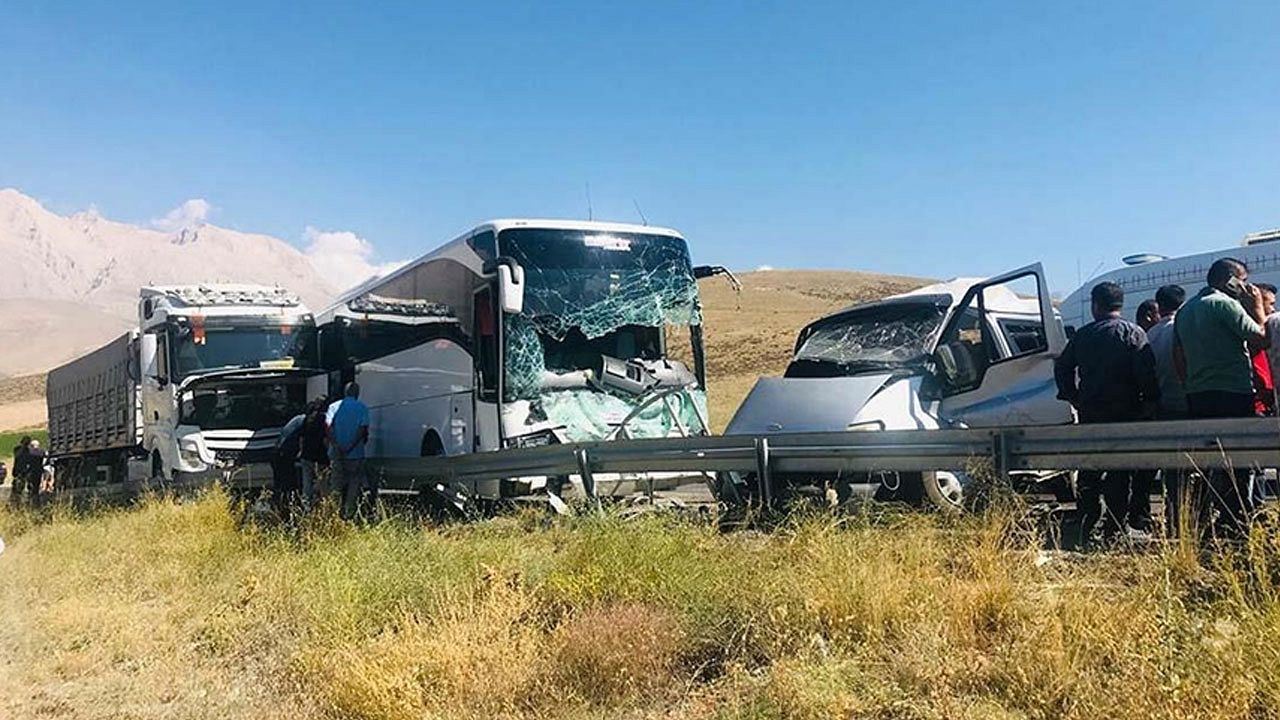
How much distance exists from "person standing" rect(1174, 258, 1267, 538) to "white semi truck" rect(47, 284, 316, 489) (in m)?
13.5

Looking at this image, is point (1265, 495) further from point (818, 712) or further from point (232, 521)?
point (232, 521)

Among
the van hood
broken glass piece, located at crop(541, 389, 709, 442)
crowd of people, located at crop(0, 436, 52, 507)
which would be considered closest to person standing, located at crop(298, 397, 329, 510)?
broken glass piece, located at crop(541, 389, 709, 442)

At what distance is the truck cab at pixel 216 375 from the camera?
1602cm

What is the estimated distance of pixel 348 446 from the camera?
1133 centimetres

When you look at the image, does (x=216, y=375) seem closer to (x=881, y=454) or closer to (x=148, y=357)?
(x=148, y=357)

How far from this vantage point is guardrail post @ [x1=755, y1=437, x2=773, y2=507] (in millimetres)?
7885

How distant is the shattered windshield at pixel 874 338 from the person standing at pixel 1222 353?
2.90 meters

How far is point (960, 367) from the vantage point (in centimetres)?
873

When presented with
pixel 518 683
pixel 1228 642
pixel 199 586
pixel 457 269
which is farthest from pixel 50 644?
pixel 1228 642

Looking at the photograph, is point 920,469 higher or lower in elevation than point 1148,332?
lower

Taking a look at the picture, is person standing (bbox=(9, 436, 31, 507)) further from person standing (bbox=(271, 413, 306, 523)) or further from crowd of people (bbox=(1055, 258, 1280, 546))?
crowd of people (bbox=(1055, 258, 1280, 546))

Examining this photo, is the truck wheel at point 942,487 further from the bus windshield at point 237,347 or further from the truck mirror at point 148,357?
the truck mirror at point 148,357

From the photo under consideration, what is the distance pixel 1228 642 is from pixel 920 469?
3.20m

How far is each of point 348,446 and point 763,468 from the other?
18.9 feet
